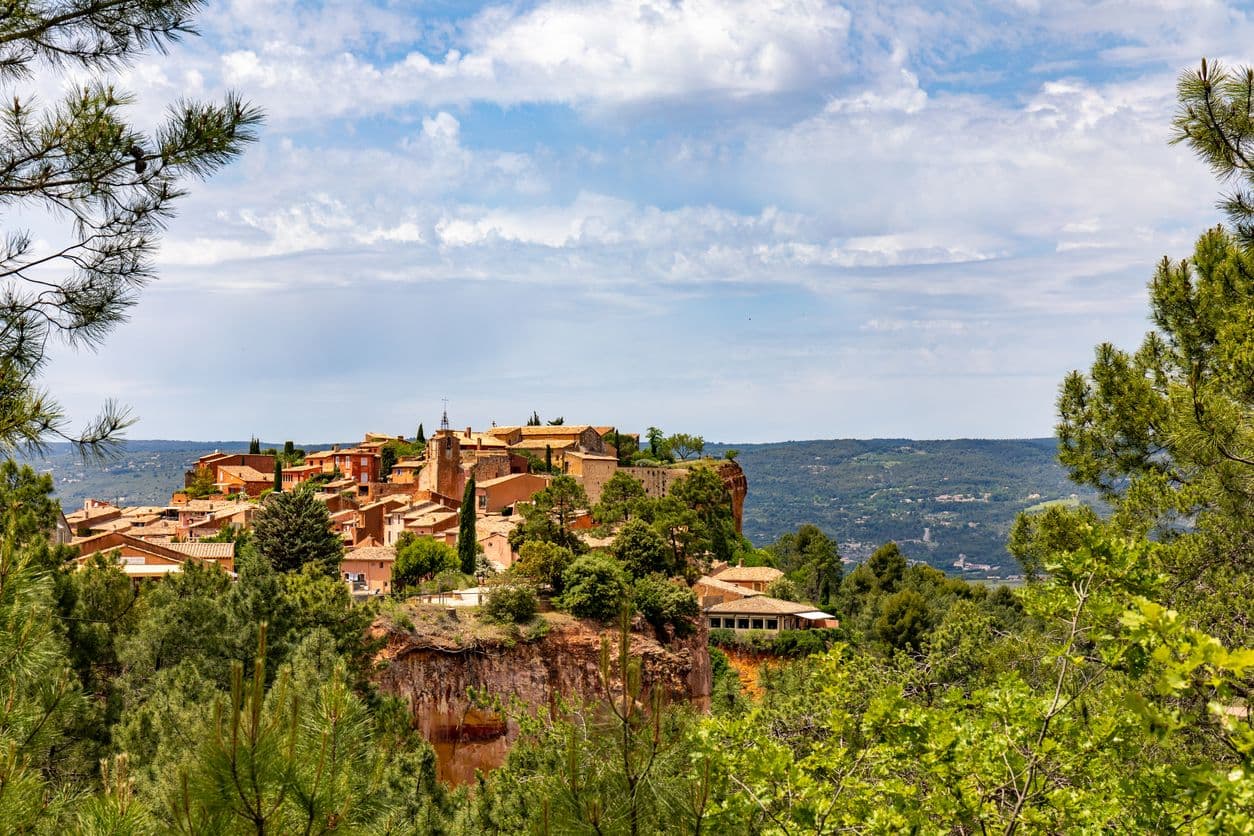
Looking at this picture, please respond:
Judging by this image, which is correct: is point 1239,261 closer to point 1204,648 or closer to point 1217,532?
point 1217,532

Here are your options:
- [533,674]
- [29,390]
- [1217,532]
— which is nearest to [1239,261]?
[1217,532]

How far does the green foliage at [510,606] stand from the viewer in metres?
29.7

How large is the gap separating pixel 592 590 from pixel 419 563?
11125 mm

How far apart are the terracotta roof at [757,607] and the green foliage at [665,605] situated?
6697 millimetres

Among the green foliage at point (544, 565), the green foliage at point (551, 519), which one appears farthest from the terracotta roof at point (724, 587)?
the green foliage at point (544, 565)

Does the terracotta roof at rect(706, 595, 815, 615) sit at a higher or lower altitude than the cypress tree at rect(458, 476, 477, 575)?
lower

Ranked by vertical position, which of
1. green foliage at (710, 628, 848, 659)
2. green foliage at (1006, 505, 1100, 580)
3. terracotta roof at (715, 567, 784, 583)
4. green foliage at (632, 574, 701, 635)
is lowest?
green foliage at (710, 628, 848, 659)

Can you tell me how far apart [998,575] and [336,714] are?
146 meters

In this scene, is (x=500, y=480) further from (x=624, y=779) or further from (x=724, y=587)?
(x=624, y=779)

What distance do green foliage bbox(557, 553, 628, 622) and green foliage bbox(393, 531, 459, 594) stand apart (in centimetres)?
951

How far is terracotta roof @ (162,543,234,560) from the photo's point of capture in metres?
41.0

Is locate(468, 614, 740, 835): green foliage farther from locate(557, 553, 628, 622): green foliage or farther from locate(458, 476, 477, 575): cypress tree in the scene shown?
locate(458, 476, 477, 575): cypress tree

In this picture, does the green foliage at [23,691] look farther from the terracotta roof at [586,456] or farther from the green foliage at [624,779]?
the terracotta roof at [586,456]

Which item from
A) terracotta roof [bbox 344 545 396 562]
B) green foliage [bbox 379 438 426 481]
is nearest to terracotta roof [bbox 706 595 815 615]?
terracotta roof [bbox 344 545 396 562]
